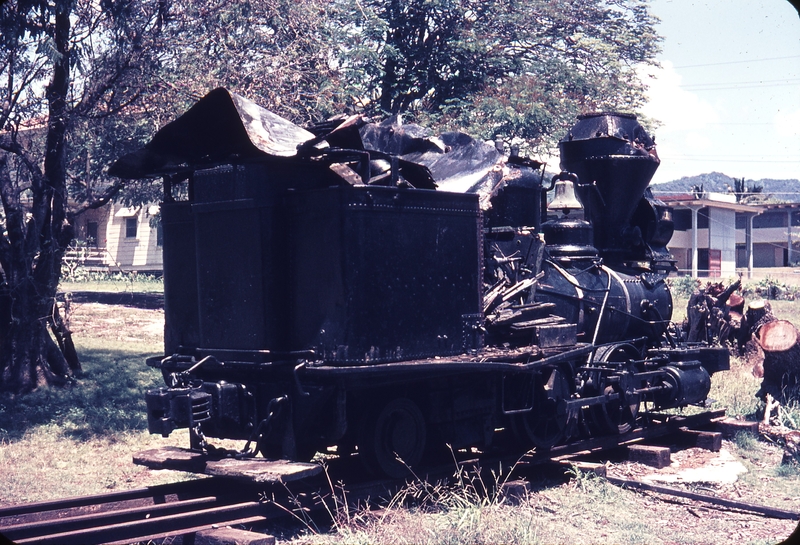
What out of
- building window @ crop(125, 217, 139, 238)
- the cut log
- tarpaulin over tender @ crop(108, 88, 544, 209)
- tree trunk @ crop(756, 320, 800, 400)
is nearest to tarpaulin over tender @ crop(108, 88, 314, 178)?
tarpaulin over tender @ crop(108, 88, 544, 209)

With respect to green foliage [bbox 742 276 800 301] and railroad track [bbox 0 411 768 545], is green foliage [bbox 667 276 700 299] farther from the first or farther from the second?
railroad track [bbox 0 411 768 545]

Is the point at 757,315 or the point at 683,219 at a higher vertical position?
the point at 683,219

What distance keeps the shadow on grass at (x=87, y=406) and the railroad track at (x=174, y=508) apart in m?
4.25

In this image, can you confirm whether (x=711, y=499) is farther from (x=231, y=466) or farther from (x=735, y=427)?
(x=231, y=466)

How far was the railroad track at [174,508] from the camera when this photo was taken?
5637mm

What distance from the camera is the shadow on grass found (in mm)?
10992

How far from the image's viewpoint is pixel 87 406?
12.2 meters

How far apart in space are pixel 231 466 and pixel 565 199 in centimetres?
577

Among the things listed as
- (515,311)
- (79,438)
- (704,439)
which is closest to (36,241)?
(79,438)

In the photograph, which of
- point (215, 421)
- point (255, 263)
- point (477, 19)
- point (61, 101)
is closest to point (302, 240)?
point (255, 263)

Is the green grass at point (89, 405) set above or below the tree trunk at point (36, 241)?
below

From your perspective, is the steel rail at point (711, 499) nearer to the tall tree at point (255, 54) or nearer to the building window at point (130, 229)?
the tall tree at point (255, 54)

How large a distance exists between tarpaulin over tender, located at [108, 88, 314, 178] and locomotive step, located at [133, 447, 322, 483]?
7.78ft

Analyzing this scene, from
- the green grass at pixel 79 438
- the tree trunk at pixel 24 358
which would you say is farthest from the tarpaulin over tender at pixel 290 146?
the tree trunk at pixel 24 358
